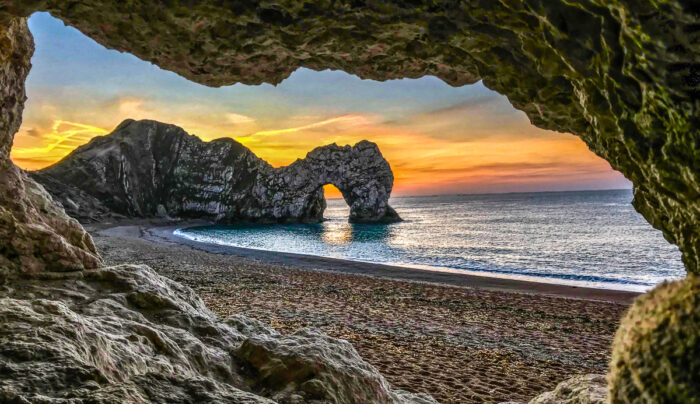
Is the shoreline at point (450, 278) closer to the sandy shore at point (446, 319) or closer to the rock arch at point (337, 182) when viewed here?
the sandy shore at point (446, 319)

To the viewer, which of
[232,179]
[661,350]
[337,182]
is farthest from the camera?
[232,179]

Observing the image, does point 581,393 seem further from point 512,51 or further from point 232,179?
point 232,179

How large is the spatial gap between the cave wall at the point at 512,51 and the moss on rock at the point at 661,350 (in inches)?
35.1

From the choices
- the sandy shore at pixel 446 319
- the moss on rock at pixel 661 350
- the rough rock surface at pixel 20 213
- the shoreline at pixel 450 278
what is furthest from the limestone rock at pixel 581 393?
the shoreline at pixel 450 278

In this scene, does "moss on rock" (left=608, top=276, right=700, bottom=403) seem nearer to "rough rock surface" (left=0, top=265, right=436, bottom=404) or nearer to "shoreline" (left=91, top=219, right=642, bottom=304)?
"rough rock surface" (left=0, top=265, right=436, bottom=404)

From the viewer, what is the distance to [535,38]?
324 centimetres

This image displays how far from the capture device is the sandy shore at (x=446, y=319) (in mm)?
7114

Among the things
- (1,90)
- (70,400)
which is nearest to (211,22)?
(1,90)

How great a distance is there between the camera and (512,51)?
388 cm

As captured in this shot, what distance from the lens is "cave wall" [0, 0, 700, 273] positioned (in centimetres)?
208

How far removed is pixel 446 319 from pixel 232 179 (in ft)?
247

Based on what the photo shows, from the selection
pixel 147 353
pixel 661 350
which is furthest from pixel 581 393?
pixel 147 353

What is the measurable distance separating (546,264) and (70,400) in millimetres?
31121

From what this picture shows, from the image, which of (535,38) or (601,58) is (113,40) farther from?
(601,58)
